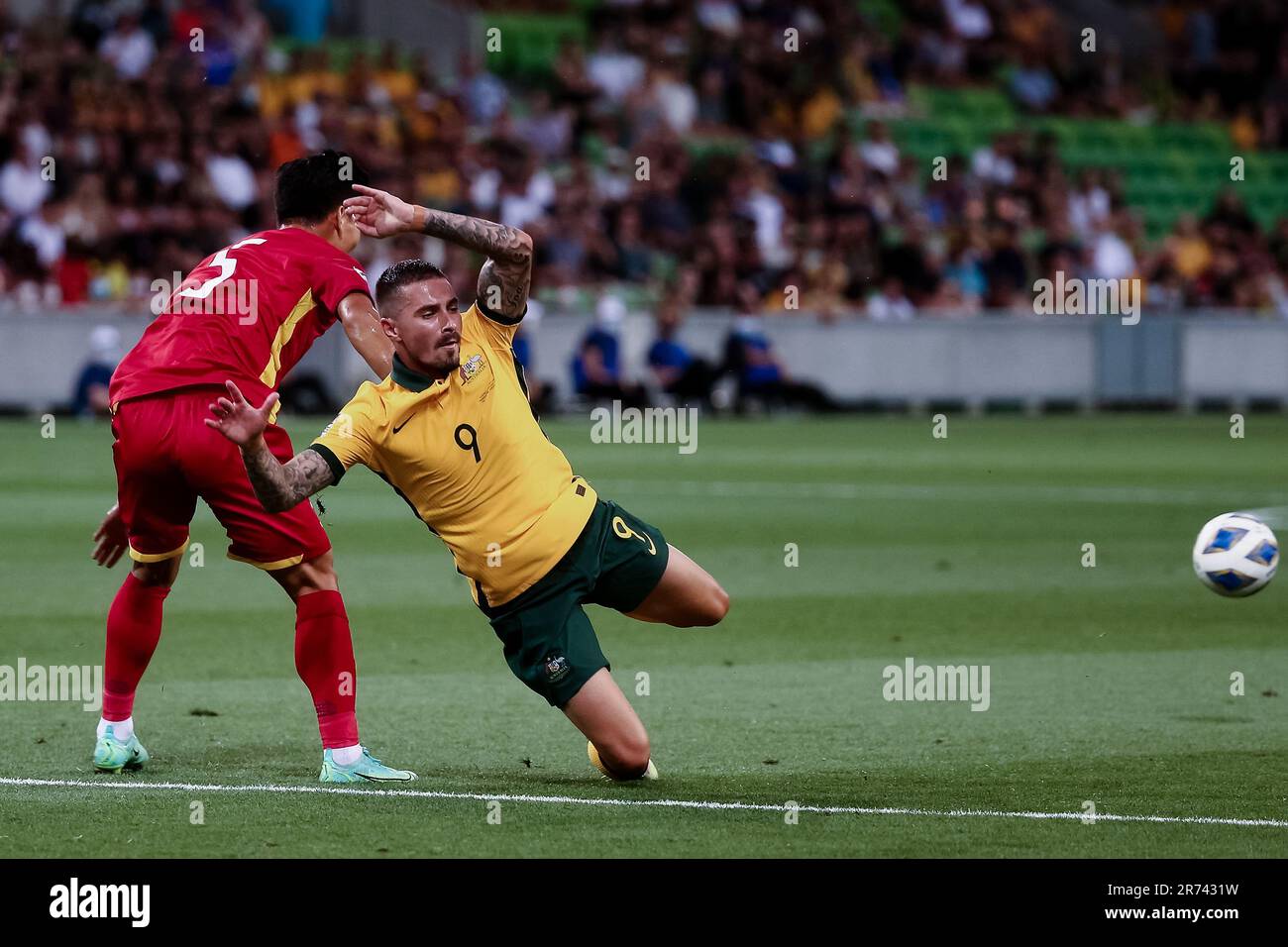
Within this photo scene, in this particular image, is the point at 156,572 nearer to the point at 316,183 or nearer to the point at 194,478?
the point at 194,478

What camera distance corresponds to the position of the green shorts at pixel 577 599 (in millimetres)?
7098

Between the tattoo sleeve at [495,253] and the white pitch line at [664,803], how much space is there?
162 cm

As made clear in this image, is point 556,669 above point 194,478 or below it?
below

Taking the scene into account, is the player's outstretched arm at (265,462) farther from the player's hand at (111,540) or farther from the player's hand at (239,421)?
the player's hand at (111,540)

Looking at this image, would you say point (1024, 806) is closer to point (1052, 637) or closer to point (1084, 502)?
point (1052, 637)

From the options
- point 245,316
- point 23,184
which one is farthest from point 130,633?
point 23,184

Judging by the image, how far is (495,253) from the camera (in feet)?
23.1

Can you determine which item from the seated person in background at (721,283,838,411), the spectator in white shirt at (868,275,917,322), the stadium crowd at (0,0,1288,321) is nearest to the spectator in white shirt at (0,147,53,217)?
the stadium crowd at (0,0,1288,321)

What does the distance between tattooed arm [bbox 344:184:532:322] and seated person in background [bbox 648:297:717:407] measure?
20116mm

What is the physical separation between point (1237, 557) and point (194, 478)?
4519mm

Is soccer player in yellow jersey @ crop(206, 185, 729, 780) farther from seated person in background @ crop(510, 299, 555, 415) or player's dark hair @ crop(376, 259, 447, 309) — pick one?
seated person in background @ crop(510, 299, 555, 415)

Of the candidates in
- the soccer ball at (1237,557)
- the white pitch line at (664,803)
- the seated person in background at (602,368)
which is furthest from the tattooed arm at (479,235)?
the seated person in background at (602,368)

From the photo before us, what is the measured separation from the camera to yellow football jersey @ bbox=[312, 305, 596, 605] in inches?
279

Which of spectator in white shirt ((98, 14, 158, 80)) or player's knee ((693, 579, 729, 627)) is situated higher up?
spectator in white shirt ((98, 14, 158, 80))
